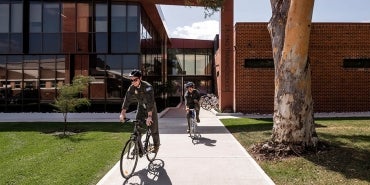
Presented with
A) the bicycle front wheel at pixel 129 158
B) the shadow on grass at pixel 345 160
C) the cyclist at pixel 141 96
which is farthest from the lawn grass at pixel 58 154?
the shadow on grass at pixel 345 160

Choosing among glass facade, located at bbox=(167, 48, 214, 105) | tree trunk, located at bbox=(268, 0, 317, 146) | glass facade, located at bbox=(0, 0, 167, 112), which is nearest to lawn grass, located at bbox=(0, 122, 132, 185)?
tree trunk, located at bbox=(268, 0, 317, 146)

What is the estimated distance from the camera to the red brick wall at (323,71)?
22.3 m

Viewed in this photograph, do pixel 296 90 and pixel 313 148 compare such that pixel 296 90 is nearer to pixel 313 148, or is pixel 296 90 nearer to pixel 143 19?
pixel 313 148

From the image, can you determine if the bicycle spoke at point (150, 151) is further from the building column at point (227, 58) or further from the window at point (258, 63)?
the building column at point (227, 58)

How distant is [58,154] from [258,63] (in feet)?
48.8

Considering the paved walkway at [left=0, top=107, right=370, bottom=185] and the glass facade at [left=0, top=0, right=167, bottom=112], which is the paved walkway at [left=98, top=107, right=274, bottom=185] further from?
the glass facade at [left=0, top=0, right=167, bottom=112]

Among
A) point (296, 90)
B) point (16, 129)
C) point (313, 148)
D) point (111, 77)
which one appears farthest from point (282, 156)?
point (111, 77)

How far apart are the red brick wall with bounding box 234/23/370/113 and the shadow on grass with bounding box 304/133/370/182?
1204 centimetres

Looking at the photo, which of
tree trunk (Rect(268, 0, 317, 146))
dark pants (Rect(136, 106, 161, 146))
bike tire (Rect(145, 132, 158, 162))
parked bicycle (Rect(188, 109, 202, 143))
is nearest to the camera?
dark pants (Rect(136, 106, 161, 146))

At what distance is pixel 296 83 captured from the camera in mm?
9531

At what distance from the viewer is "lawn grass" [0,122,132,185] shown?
24.7ft

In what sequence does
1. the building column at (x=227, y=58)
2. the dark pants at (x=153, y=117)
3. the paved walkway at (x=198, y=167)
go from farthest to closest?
the building column at (x=227, y=58)
the dark pants at (x=153, y=117)
the paved walkway at (x=198, y=167)

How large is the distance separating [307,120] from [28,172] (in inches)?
249

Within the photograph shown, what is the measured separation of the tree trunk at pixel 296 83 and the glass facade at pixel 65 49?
14100 mm
